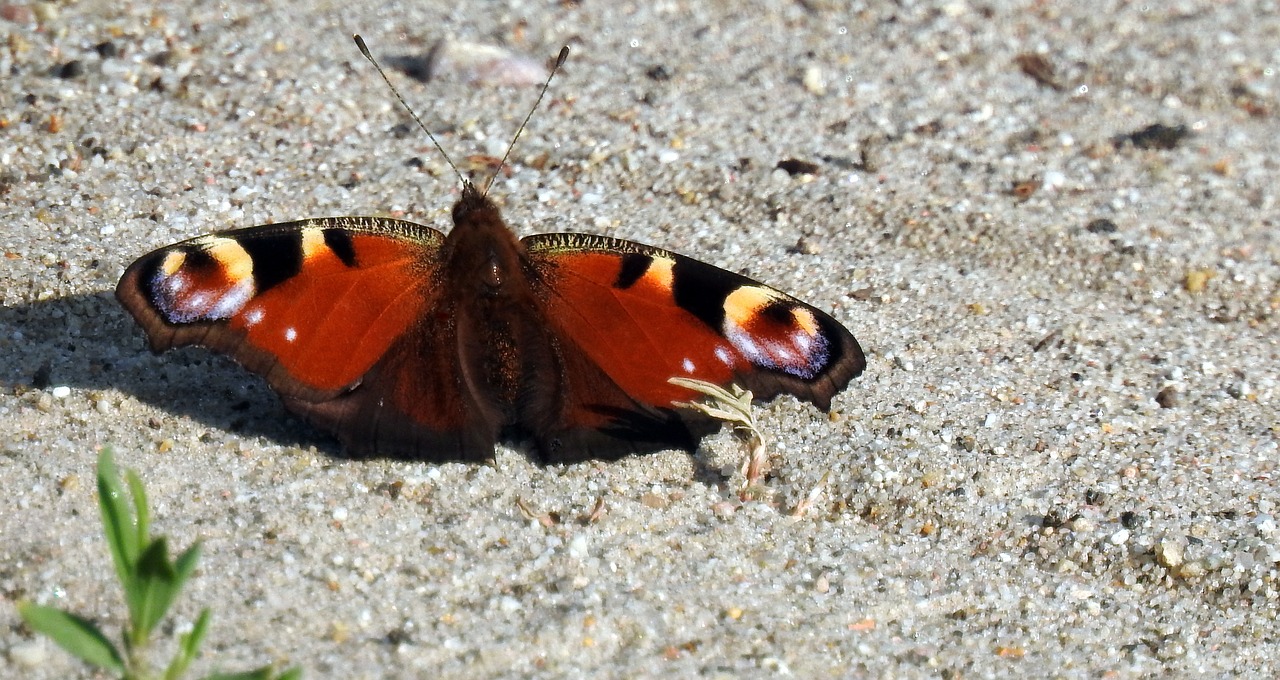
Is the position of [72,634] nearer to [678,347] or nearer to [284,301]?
[284,301]

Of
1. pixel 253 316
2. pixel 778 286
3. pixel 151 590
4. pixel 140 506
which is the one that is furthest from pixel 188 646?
pixel 778 286

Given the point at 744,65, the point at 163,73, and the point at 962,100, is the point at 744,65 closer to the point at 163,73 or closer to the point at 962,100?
the point at 962,100

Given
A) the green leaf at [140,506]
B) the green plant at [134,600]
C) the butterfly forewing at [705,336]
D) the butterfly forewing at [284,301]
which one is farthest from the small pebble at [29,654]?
the butterfly forewing at [705,336]

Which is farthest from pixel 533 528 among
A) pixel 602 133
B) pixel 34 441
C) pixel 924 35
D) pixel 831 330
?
pixel 924 35

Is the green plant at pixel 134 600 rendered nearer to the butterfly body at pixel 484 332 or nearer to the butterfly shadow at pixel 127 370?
the butterfly body at pixel 484 332

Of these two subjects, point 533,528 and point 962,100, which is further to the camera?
point 962,100

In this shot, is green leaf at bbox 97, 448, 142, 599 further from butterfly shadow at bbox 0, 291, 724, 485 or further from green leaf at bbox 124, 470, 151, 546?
butterfly shadow at bbox 0, 291, 724, 485
